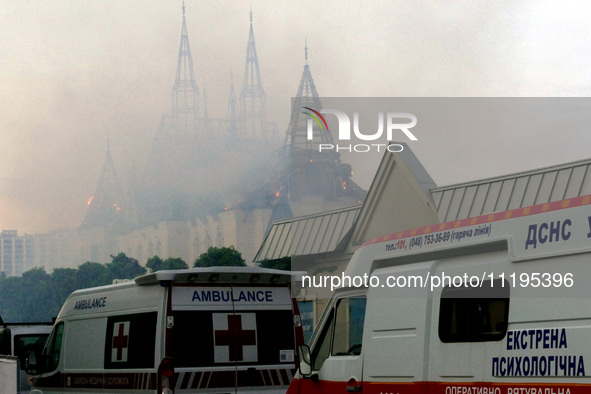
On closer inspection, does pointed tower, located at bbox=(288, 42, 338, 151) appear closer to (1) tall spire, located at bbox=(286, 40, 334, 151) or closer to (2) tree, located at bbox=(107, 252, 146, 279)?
(1) tall spire, located at bbox=(286, 40, 334, 151)

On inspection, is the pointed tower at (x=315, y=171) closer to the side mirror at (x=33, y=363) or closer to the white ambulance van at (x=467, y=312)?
the side mirror at (x=33, y=363)

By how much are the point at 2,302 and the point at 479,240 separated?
16343cm

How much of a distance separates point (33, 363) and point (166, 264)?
124m

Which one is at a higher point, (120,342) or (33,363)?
(120,342)

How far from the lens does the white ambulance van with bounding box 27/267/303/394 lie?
9.55m

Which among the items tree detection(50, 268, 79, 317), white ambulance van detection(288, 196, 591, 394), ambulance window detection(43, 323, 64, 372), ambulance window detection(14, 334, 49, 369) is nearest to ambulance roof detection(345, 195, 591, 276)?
white ambulance van detection(288, 196, 591, 394)

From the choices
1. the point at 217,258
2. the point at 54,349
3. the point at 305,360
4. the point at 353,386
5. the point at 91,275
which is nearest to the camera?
the point at 353,386

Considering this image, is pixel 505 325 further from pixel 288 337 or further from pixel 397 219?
pixel 397 219

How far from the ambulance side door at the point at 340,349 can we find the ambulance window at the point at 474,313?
3.31ft

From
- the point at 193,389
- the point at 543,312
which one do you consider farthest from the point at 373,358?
the point at 193,389

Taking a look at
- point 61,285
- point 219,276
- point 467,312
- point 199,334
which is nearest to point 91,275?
point 61,285

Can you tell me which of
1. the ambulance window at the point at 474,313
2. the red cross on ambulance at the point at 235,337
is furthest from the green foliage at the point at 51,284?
the ambulance window at the point at 474,313

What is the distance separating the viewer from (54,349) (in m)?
11.9

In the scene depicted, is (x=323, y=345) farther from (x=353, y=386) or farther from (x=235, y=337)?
(x=235, y=337)
